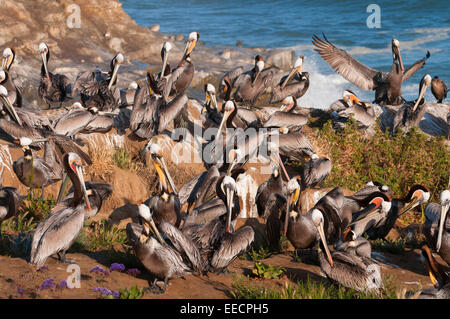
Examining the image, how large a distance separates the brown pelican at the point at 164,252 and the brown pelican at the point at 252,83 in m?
5.84

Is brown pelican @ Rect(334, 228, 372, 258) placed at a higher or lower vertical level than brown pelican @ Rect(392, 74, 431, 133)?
lower

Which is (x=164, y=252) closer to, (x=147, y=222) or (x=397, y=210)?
(x=147, y=222)

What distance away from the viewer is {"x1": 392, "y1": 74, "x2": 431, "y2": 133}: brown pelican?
12242 millimetres

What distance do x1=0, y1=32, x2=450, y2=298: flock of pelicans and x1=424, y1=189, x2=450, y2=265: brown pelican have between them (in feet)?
0.05

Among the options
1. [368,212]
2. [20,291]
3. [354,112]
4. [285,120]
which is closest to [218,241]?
[20,291]

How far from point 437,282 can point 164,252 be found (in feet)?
9.38

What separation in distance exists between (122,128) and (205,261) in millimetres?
5123

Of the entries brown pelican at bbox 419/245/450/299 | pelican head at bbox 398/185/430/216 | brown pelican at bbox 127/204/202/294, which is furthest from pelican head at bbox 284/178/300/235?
pelican head at bbox 398/185/430/216

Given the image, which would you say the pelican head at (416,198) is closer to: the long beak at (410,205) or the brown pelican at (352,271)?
the long beak at (410,205)

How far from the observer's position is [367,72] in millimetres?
12875

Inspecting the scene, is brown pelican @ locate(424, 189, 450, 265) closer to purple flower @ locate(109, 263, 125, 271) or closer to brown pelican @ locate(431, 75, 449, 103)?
purple flower @ locate(109, 263, 125, 271)

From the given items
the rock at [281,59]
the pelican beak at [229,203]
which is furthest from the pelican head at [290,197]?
the rock at [281,59]
